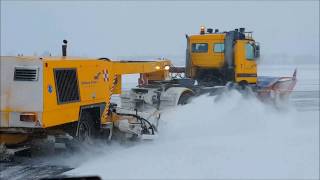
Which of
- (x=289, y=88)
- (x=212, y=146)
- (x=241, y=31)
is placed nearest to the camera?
(x=212, y=146)

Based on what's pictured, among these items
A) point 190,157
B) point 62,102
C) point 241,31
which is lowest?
point 190,157

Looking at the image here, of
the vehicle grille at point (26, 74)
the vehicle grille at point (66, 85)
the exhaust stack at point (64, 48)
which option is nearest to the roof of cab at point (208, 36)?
the exhaust stack at point (64, 48)

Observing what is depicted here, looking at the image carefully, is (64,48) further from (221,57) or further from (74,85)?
(221,57)

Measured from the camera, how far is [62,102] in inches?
328

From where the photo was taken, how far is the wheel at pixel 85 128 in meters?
9.12

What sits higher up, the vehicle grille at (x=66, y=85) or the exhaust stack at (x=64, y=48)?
the exhaust stack at (x=64, y=48)

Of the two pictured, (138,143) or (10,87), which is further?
(138,143)

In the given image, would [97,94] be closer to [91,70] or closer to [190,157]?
[91,70]

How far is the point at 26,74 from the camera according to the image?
7.85m

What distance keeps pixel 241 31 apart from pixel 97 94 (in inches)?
244

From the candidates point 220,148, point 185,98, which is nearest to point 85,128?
point 220,148

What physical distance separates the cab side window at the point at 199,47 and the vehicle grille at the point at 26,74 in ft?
24.1

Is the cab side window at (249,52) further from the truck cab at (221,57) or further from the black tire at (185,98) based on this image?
the black tire at (185,98)

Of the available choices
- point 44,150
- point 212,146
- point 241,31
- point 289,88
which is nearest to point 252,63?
point 241,31
